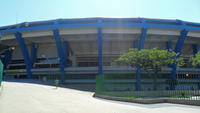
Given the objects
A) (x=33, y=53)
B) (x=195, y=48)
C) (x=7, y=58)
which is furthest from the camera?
(x=7, y=58)

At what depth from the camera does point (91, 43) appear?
116 feet

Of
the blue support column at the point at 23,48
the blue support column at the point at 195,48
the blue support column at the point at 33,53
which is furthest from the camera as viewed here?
the blue support column at the point at 33,53

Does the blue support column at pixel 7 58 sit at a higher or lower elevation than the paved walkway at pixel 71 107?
lower

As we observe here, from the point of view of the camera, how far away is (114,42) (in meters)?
35.2

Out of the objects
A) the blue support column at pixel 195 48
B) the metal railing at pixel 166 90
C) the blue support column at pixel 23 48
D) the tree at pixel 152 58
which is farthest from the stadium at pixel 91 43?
the metal railing at pixel 166 90

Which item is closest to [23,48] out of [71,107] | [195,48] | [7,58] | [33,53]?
[33,53]

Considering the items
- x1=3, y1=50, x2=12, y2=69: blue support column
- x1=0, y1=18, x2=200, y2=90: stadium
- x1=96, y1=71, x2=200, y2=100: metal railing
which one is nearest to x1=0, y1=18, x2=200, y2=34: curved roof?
x1=0, y1=18, x2=200, y2=90: stadium

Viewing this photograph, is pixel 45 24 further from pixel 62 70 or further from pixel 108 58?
pixel 108 58

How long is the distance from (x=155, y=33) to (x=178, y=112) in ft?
85.9

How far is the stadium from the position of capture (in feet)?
94.4

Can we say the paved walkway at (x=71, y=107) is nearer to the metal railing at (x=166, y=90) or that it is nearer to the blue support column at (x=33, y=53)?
the metal railing at (x=166, y=90)

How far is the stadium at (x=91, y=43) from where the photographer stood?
2878 centimetres

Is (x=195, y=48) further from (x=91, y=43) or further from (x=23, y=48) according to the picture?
(x=23, y=48)

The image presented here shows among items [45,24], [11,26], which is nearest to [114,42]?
[45,24]
